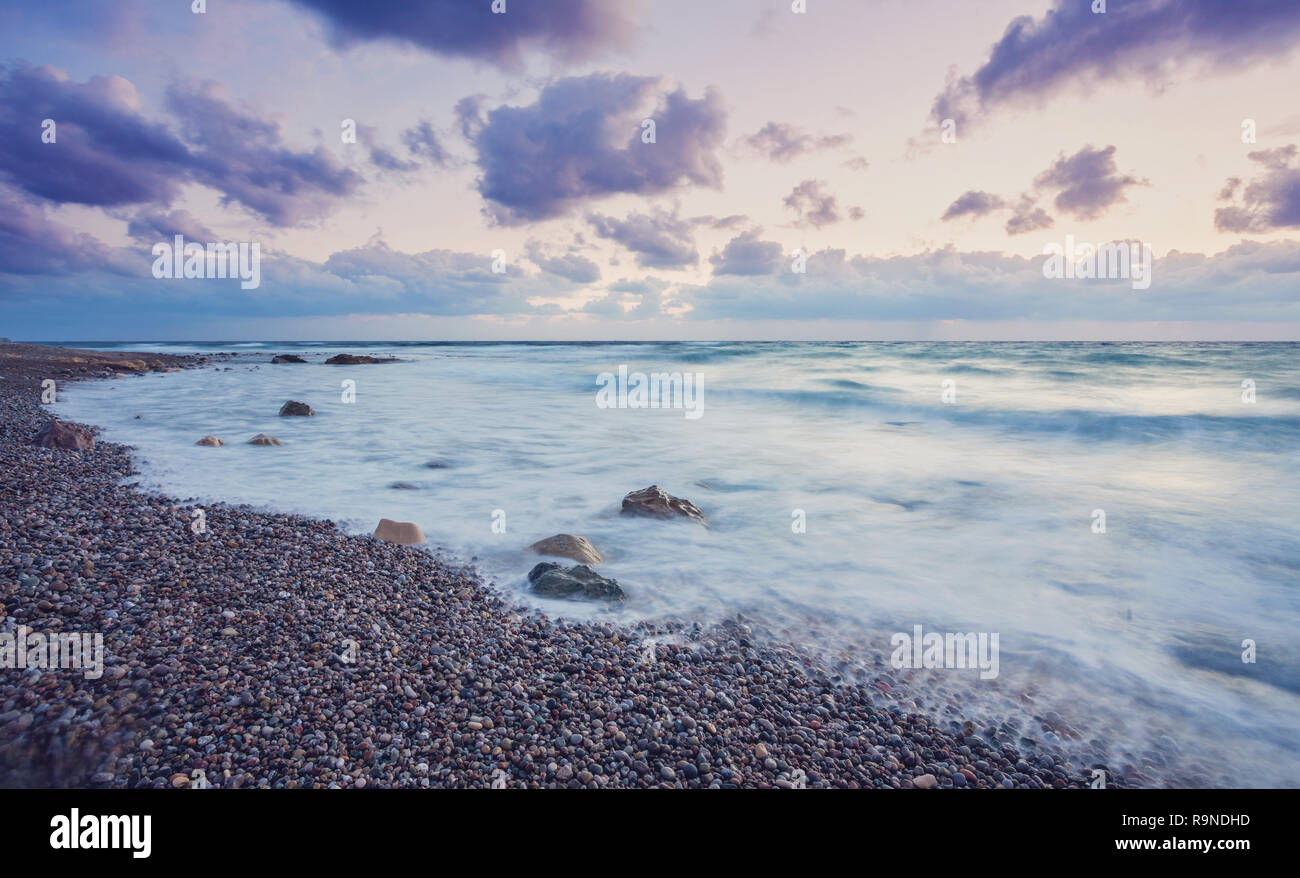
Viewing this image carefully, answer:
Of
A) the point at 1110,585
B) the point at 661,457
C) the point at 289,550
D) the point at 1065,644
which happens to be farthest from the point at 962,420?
the point at 289,550

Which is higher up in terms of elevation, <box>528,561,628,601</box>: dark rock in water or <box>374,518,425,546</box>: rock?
<box>374,518,425,546</box>: rock

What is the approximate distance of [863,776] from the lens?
326 centimetres

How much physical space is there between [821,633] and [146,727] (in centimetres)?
465

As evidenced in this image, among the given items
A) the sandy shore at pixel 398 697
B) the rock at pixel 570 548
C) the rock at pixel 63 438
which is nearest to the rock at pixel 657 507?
the rock at pixel 570 548

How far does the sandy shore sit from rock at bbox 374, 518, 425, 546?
105cm

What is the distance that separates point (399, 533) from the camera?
6594 mm

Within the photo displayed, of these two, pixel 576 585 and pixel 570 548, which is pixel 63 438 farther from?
pixel 576 585

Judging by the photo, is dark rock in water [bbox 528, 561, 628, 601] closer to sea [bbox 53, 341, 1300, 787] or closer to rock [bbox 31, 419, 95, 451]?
sea [bbox 53, 341, 1300, 787]

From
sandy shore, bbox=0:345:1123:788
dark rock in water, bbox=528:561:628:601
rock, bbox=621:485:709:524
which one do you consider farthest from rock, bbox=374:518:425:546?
rock, bbox=621:485:709:524

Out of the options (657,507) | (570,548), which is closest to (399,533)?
(570,548)

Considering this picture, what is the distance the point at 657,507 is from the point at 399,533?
3.29 meters

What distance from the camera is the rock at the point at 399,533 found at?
6523 millimetres

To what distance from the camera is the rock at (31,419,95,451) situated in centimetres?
960
